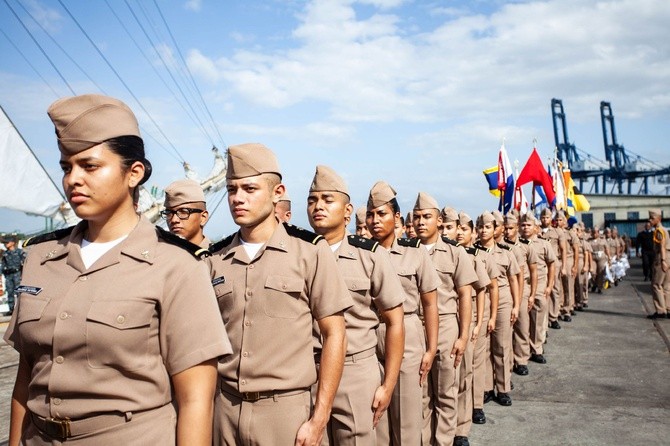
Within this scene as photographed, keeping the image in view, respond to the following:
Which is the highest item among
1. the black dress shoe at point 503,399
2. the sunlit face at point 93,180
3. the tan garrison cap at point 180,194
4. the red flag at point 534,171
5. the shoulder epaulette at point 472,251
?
the red flag at point 534,171

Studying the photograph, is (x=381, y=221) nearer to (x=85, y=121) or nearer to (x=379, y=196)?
(x=379, y=196)

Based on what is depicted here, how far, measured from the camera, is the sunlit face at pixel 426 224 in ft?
17.9

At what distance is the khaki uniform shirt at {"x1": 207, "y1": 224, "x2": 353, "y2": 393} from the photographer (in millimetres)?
2514

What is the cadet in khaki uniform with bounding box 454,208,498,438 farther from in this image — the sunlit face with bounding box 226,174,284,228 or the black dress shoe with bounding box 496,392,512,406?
the sunlit face with bounding box 226,174,284,228

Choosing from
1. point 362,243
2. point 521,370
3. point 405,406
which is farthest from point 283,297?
point 521,370

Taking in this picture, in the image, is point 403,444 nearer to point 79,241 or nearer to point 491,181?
point 79,241

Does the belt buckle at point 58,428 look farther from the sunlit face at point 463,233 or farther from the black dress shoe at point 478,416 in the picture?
the sunlit face at point 463,233

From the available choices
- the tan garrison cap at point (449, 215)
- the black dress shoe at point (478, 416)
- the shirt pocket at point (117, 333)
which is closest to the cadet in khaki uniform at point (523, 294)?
the tan garrison cap at point (449, 215)

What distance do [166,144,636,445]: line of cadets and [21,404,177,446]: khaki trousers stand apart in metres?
0.76

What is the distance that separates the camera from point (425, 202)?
555 cm

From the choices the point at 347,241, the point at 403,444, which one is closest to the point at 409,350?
the point at 403,444

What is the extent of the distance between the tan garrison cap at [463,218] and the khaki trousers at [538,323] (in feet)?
8.05

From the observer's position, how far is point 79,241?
1.87 metres

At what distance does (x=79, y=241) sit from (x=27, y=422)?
62 cm
